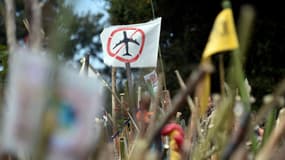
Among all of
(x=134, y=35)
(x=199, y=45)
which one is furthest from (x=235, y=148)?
(x=199, y=45)

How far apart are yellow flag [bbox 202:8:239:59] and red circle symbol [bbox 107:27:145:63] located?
56.6 inches

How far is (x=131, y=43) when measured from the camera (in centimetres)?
192

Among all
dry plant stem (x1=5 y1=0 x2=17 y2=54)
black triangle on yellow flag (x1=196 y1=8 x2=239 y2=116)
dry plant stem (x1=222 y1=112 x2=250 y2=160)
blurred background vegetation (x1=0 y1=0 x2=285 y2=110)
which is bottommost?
blurred background vegetation (x1=0 y1=0 x2=285 y2=110)

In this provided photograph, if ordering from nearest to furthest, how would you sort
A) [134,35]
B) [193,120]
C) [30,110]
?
[30,110] → [193,120] → [134,35]

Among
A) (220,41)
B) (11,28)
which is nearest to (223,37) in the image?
(220,41)

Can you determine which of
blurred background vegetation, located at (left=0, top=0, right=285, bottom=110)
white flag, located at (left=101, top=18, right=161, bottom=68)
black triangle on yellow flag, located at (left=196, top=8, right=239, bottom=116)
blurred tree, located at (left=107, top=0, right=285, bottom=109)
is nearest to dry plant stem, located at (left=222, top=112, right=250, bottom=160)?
black triangle on yellow flag, located at (left=196, top=8, right=239, bottom=116)

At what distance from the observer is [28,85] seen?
0.83 ft

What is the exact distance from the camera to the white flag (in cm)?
181

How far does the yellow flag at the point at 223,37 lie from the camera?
12.4 inches

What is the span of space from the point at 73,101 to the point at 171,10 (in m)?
7.22

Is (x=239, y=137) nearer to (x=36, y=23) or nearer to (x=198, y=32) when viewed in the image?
(x=36, y=23)

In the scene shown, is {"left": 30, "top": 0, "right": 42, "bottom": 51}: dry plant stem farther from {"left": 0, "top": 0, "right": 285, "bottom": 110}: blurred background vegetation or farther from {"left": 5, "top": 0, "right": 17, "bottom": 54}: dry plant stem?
{"left": 0, "top": 0, "right": 285, "bottom": 110}: blurred background vegetation

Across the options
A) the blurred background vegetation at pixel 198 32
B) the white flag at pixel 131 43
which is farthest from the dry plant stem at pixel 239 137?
the blurred background vegetation at pixel 198 32

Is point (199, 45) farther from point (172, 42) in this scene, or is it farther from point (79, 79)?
point (79, 79)
